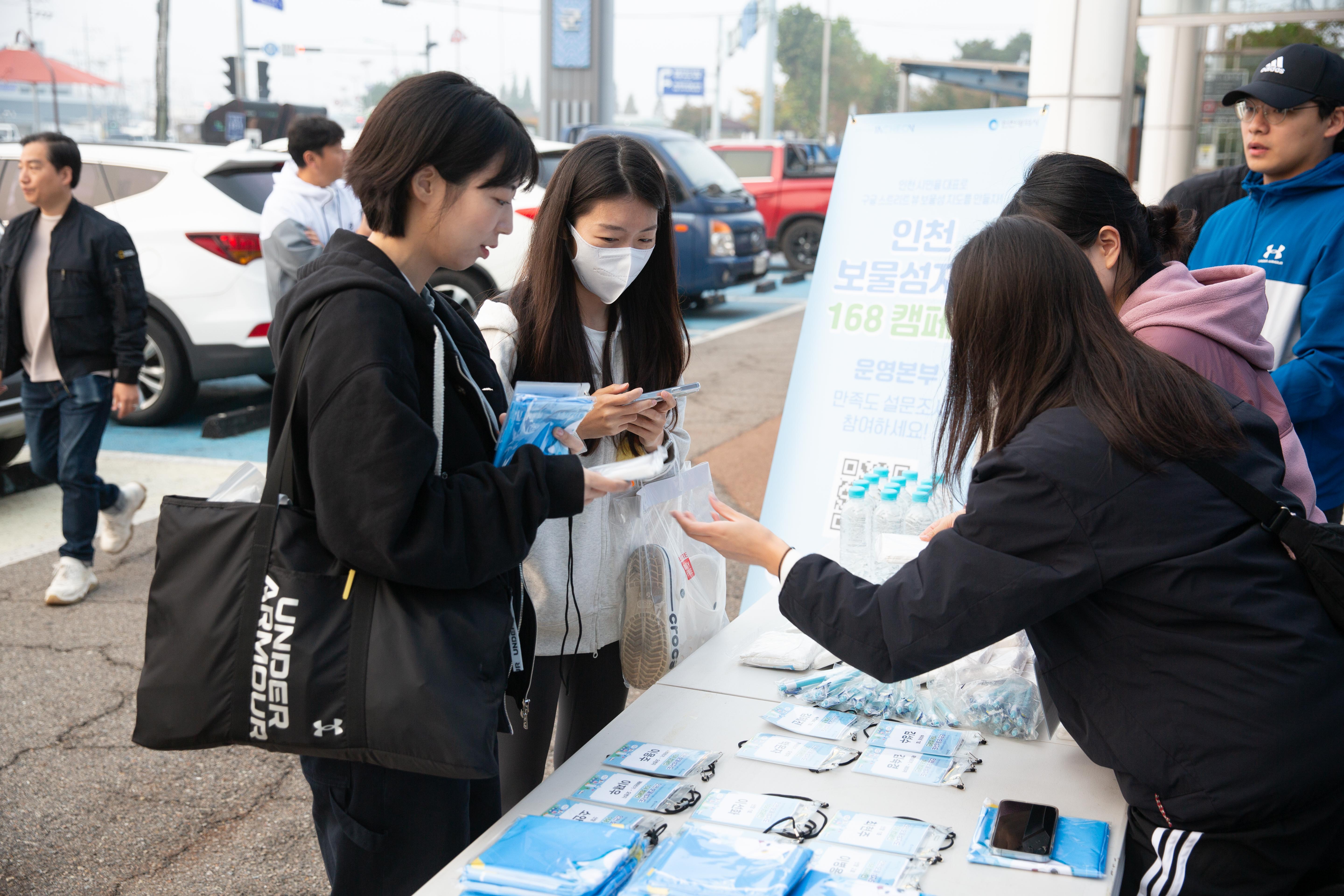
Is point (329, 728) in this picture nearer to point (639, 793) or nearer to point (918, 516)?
point (639, 793)

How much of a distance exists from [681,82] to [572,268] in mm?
41215

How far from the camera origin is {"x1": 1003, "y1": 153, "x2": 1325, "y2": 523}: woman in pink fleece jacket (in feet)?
6.54

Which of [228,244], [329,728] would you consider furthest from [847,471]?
[228,244]

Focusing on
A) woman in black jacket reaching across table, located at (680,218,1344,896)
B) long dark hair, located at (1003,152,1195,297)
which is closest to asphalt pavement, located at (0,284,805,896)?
woman in black jacket reaching across table, located at (680,218,1344,896)

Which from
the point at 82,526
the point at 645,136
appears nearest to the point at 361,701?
the point at 82,526

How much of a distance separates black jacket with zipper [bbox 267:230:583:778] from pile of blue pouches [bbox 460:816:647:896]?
113 millimetres

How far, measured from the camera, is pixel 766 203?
16016 millimetres

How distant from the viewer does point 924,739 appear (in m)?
1.79

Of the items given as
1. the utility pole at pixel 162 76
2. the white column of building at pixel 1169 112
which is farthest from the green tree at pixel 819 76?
the white column of building at pixel 1169 112

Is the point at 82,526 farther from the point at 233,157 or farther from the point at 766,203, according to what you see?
the point at 766,203

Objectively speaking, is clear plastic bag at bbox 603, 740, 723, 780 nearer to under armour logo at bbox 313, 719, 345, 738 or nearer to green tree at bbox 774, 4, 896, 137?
under armour logo at bbox 313, 719, 345, 738

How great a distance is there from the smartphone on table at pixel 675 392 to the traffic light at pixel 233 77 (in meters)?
18.6

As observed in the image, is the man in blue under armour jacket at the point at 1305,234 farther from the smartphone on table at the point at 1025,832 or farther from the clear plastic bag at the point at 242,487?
the clear plastic bag at the point at 242,487

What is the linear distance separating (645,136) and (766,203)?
454 centimetres
